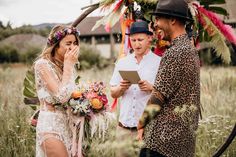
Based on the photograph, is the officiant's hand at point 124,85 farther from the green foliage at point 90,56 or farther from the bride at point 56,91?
the green foliage at point 90,56

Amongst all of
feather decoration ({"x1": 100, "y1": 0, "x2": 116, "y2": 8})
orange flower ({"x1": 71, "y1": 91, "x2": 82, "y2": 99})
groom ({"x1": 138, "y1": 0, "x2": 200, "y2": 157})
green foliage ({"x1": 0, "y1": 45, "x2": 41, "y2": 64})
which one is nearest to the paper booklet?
orange flower ({"x1": 71, "y1": 91, "x2": 82, "y2": 99})

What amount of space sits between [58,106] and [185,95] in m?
1.30

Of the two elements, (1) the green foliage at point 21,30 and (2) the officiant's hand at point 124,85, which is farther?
(1) the green foliage at point 21,30

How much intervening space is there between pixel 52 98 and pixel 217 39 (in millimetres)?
1589

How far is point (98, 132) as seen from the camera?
14.5 feet

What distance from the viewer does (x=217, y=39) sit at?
4711 millimetres

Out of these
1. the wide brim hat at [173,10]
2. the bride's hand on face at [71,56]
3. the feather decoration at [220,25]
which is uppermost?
the wide brim hat at [173,10]

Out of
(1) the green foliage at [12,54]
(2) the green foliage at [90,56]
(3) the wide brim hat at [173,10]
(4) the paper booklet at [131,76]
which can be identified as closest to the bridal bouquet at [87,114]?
(4) the paper booklet at [131,76]

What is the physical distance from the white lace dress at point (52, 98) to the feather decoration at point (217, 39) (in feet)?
4.43

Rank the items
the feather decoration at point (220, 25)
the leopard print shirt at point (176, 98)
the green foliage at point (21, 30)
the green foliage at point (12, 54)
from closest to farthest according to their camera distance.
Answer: the leopard print shirt at point (176, 98) < the feather decoration at point (220, 25) < the green foliage at point (12, 54) < the green foliage at point (21, 30)

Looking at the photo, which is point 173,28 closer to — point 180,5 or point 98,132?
point 180,5

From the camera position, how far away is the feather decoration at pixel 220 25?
4789mm

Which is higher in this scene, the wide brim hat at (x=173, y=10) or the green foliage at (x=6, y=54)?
the wide brim hat at (x=173, y=10)

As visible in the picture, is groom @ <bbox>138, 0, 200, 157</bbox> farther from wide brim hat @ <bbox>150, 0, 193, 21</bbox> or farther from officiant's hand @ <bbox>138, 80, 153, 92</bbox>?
officiant's hand @ <bbox>138, 80, 153, 92</bbox>
